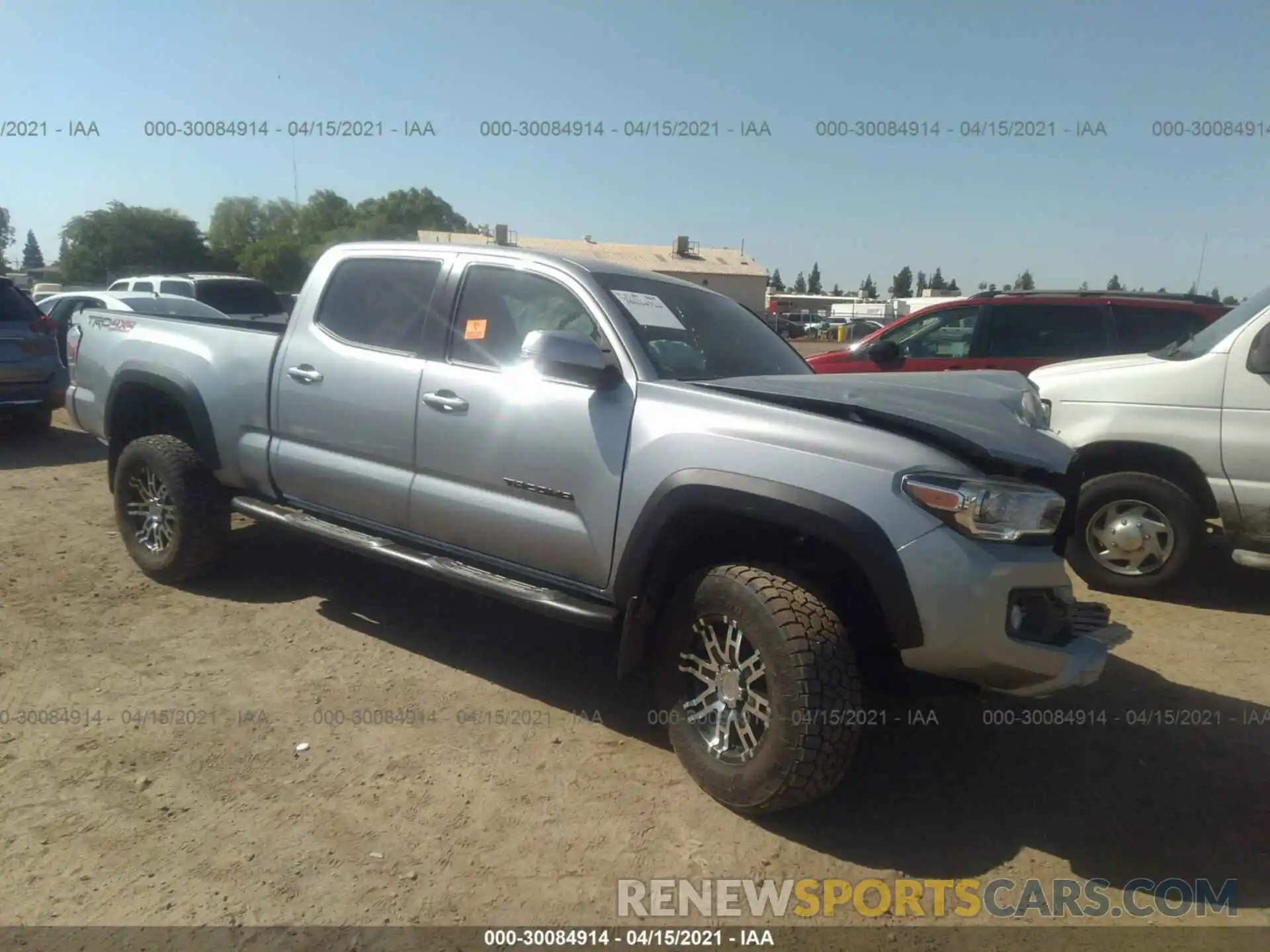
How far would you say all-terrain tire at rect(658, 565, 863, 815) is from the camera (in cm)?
291

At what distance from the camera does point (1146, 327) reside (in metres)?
7.52

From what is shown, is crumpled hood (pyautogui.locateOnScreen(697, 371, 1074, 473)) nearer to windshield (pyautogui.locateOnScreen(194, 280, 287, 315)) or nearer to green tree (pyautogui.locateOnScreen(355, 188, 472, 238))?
windshield (pyautogui.locateOnScreen(194, 280, 287, 315))

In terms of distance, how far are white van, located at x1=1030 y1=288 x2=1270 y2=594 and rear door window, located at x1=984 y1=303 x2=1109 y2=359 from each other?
193 cm

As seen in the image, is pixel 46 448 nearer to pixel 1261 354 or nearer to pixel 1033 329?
pixel 1033 329

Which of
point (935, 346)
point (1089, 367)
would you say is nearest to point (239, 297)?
point (935, 346)

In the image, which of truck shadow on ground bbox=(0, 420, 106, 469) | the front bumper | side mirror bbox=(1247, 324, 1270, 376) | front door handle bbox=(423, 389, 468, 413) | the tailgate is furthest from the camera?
the tailgate

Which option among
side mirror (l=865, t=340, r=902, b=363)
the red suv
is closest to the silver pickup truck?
side mirror (l=865, t=340, r=902, b=363)

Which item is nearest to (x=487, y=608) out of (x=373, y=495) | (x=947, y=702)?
(x=373, y=495)

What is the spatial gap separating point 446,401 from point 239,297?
572 inches

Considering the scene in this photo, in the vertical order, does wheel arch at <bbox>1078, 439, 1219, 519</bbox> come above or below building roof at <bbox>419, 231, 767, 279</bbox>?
below

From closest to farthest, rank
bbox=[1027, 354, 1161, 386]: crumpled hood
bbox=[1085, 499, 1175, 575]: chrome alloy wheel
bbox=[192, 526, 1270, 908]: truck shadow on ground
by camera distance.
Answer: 1. bbox=[192, 526, 1270, 908]: truck shadow on ground
2. bbox=[1085, 499, 1175, 575]: chrome alloy wheel
3. bbox=[1027, 354, 1161, 386]: crumpled hood

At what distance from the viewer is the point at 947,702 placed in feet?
13.6

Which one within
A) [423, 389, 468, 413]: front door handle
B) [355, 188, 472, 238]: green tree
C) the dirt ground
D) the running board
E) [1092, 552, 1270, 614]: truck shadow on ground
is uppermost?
[355, 188, 472, 238]: green tree

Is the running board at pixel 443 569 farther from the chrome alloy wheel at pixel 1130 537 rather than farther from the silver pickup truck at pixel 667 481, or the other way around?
the chrome alloy wheel at pixel 1130 537
